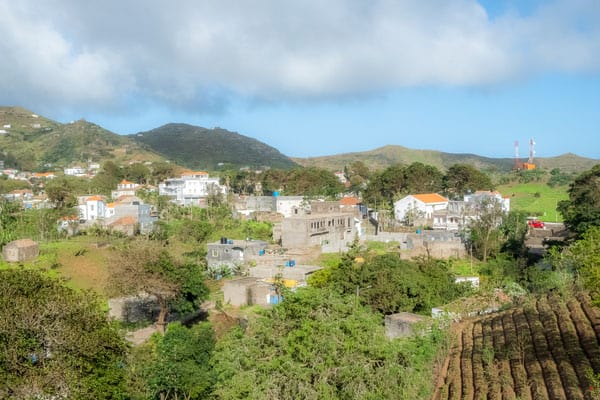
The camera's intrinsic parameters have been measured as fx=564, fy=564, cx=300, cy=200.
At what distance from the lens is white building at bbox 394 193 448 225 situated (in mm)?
44844

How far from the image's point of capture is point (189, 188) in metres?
59.4

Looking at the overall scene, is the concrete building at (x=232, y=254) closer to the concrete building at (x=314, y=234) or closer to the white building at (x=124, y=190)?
the concrete building at (x=314, y=234)

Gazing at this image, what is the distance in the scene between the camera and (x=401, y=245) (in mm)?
35375

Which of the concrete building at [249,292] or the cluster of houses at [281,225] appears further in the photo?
the cluster of houses at [281,225]

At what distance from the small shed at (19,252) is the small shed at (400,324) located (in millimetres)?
26000

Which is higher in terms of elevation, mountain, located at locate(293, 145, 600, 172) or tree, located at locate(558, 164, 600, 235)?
mountain, located at locate(293, 145, 600, 172)

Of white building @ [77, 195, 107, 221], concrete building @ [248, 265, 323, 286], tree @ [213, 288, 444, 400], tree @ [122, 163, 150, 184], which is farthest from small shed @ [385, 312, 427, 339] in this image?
tree @ [122, 163, 150, 184]

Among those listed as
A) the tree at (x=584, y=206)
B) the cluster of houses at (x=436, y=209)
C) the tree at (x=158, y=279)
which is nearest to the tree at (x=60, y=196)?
the tree at (x=158, y=279)

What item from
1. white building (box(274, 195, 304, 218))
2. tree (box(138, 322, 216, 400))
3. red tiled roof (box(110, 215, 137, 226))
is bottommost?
tree (box(138, 322, 216, 400))

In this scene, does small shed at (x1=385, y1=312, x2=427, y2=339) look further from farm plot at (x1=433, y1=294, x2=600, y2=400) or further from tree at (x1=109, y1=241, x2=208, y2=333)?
tree at (x1=109, y1=241, x2=208, y2=333)

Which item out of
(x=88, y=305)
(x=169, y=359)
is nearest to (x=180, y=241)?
(x=169, y=359)

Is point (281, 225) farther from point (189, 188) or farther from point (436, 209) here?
point (189, 188)

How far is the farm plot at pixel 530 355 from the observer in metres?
10.0

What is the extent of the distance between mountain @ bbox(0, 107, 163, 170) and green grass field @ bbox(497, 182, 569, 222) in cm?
6131
